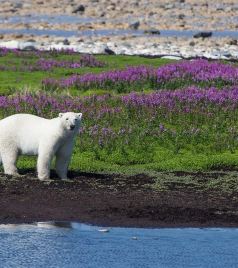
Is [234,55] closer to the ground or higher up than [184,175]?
closer to the ground

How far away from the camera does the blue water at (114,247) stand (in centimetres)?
1557

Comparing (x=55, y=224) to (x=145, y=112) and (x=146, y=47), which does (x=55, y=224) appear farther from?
(x=146, y=47)

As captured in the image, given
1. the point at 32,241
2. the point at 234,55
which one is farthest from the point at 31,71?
the point at 32,241

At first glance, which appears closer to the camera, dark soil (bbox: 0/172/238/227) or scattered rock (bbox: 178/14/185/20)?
dark soil (bbox: 0/172/238/227)

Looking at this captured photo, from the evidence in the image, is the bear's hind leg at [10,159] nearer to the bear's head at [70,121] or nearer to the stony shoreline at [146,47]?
the bear's head at [70,121]

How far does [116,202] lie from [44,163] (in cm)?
222

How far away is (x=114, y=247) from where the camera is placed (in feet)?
53.9

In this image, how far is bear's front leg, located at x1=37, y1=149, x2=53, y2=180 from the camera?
21.1 metres

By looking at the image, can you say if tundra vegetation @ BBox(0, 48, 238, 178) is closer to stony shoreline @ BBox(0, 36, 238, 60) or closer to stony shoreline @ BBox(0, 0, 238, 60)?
stony shoreline @ BBox(0, 36, 238, 60)

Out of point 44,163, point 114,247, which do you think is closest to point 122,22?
point 44,163

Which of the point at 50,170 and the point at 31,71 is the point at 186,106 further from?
the point at 31,71

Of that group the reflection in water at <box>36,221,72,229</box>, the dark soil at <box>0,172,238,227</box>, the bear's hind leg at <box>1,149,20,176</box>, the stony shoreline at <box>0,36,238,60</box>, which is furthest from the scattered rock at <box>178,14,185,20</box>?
the reflection in water at <box>36,221,72,229</box>

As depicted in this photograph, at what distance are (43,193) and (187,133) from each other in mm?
6857

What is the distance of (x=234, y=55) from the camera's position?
172 feet
